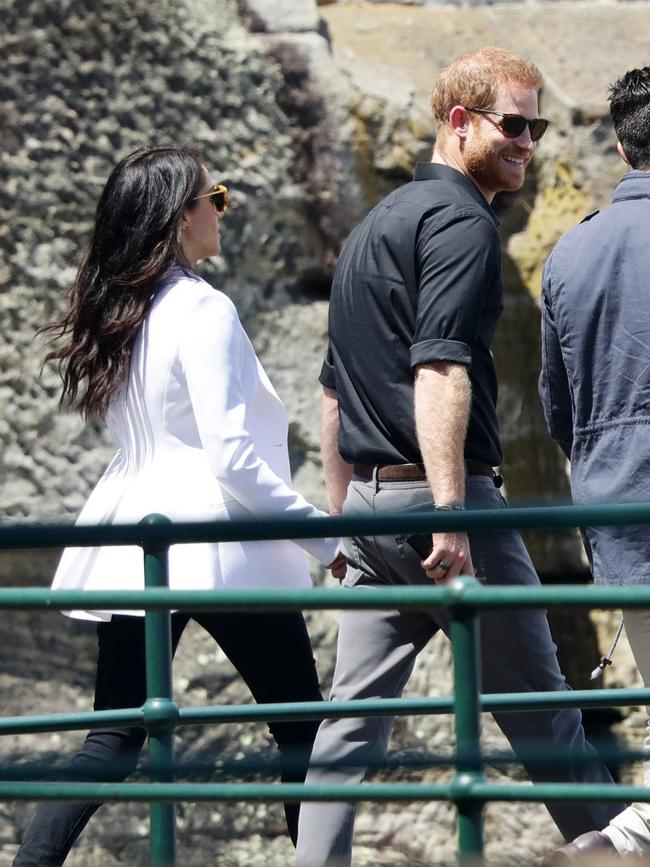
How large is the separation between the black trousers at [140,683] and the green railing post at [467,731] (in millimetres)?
975

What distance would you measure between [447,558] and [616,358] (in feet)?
1.86

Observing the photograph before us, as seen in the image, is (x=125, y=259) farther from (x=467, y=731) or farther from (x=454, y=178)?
(x=467, y=731)

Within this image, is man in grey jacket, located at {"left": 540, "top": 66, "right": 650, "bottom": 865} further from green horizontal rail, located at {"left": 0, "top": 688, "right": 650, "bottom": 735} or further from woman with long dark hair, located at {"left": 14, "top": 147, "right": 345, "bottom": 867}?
woman with long dark hair, located at {"left": 14, "top": 147, "right": 345, "bottom": 867}

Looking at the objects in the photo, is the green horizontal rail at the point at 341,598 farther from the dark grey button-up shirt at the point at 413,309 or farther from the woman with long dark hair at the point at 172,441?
the dark grey button-up shirt at the point at 413,309

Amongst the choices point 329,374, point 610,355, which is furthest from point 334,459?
point 610,355

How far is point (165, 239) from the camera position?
351cm

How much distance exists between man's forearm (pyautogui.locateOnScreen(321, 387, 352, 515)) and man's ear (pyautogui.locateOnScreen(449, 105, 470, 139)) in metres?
0.63

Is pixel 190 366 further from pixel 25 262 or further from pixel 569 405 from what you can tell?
pixel 25 262

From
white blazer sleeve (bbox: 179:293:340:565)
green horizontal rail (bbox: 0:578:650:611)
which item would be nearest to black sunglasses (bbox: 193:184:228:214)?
white blazer sleeve (bbox: 179:293:340:565)

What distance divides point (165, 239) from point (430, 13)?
381 cm

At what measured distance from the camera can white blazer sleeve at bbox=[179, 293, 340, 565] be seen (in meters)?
3.29

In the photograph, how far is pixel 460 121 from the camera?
351cm

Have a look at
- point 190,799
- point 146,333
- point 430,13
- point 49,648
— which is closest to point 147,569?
point 190,799

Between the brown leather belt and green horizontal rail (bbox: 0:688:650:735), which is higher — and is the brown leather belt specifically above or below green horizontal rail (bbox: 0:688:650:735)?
above
